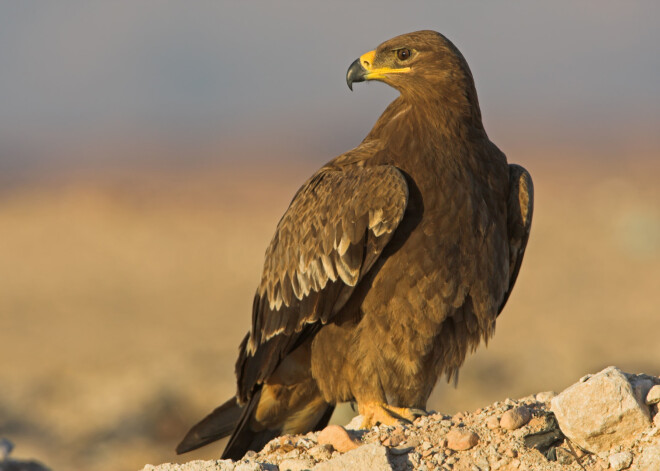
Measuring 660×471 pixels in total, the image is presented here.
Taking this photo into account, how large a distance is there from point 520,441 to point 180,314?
17807mm

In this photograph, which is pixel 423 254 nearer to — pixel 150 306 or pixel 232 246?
pixel 150 306

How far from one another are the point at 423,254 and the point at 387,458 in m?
1.75

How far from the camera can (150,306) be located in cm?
2373

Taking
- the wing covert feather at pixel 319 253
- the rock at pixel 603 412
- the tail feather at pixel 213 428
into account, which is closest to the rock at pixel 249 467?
the rock at pixel 603 412

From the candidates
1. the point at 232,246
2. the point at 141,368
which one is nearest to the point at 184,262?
the point at 232,246

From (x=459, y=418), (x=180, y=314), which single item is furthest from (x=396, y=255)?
(x=180, y=314)

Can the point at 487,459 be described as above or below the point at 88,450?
below

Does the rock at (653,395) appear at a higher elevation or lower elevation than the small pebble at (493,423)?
lower

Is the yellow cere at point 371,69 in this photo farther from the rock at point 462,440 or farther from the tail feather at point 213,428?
the rock at point 462,440

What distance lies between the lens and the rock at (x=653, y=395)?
215 inches

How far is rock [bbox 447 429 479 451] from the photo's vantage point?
18.7 ft

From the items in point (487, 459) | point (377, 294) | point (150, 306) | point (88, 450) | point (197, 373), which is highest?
point (150, 306)

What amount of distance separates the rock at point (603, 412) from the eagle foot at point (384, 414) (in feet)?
5.60

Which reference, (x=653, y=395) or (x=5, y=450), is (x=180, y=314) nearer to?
(x=5, y=450)
